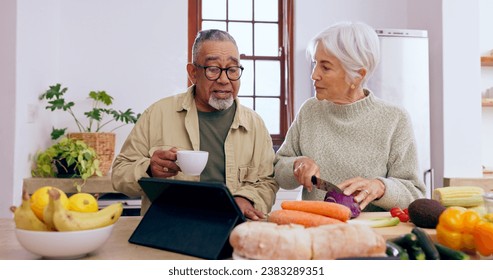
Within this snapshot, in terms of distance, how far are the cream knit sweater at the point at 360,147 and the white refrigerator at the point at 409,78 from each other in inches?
64.1

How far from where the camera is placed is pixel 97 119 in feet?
11.2

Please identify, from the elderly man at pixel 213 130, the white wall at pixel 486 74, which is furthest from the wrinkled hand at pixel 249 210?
the white wall at pixel 486 74

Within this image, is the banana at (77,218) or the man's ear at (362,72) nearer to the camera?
the banana at (77,218)

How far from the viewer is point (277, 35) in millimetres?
4168

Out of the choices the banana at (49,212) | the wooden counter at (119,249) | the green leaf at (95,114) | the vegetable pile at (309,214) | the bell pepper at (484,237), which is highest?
the green leaf at (95,114)

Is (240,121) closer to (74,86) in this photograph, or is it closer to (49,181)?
(49,181)

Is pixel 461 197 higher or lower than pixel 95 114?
lower

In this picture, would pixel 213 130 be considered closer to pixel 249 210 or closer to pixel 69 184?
pixel 249 210

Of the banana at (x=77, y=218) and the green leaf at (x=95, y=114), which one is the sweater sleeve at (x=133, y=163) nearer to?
the banana at (x=77, y=218)

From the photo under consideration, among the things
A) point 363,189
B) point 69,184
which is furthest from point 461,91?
point 69,184

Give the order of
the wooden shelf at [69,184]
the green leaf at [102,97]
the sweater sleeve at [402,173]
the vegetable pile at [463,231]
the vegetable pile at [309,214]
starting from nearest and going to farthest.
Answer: the vegetable pile at [463,231] → the vegetable pile at [309,214] → the sweater sleeve at [402,173] → the wooden shelf at [69,184] → the green leaf at [102,97]

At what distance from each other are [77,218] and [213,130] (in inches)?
37.4

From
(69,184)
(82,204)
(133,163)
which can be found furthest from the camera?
(69,184)

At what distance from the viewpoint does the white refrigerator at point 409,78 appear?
3453mm
